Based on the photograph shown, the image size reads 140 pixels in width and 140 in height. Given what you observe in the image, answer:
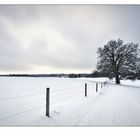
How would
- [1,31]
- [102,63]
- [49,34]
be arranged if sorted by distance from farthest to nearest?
[102,63] → [49,34] → [1,31]

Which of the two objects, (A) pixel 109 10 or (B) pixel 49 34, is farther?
(B) pixel 49 34

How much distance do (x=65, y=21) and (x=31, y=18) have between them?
1.49 metres

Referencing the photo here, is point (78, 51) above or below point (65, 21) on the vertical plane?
below

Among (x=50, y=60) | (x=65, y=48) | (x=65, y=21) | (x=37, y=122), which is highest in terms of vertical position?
(x=65, y=21)

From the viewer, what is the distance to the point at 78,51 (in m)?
7.99

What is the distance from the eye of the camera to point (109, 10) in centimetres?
629

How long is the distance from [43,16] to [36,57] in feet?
7.06

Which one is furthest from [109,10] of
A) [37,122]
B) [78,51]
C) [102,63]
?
[102,63]

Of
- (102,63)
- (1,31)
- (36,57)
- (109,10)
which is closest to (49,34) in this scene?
(36,57)

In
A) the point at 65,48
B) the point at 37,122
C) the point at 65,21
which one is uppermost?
the point at 65,21
